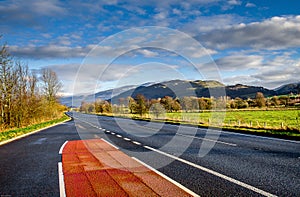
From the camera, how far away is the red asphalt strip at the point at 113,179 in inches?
222

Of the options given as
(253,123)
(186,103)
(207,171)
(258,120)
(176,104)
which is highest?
(186,103)

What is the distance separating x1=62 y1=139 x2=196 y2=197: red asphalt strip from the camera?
563cm

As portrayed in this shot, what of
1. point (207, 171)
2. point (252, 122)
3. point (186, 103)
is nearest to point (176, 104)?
point (186, 103)

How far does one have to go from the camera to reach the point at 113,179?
670 cm

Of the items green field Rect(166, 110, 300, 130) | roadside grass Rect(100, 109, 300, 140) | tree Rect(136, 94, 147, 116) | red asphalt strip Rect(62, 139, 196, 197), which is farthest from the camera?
tree Rect(136, 94, 147, 116)

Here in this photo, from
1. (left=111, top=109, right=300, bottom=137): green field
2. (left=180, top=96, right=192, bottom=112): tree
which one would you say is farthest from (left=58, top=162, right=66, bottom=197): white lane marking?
(left=180, top=96, right=192, bottom=112): tree

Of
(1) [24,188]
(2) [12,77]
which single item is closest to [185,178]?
(1) [24,188]

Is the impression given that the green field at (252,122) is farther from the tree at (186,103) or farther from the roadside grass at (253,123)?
the tree at (186,103)

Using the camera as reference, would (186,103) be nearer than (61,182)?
No

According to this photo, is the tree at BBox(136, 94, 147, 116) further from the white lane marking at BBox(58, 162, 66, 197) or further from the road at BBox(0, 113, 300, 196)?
the white lane marking at BBox(58, 162, 66, 197)

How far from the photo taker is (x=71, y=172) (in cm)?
760

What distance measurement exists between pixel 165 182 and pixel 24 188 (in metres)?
3.05

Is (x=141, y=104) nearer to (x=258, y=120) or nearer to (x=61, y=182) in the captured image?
(x=258, y=120)

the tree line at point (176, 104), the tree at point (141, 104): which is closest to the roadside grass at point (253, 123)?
the tree at point (141, 104)
